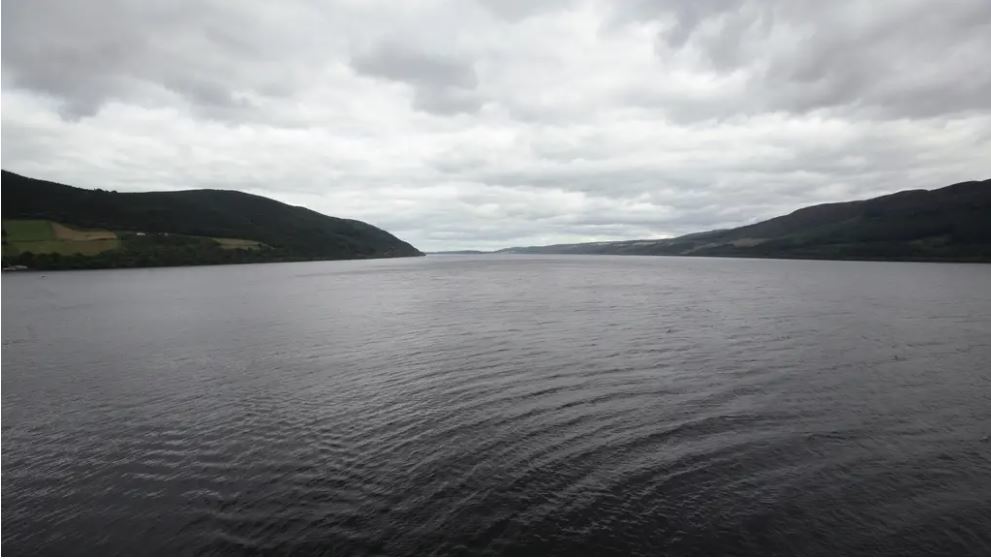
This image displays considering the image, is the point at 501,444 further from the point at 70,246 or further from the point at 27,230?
the point at 27,230

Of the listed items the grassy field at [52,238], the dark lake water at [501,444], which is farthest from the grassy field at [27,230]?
the dark lake water at [501,444]

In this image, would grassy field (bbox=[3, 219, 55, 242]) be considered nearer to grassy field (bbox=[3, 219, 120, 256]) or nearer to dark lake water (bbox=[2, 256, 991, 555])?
grassy field (bbox=[3, 219, 120, 256])

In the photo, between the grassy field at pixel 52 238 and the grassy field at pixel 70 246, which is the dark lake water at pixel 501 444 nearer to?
the grassy field at pixel 70 246

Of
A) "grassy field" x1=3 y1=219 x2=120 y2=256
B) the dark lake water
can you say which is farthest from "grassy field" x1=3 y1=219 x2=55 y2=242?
the dark lake water

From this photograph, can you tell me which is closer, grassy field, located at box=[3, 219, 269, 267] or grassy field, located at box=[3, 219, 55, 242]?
grassy field, located at box=[3, 219, 269, 267]

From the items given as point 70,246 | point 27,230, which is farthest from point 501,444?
point 27,230
